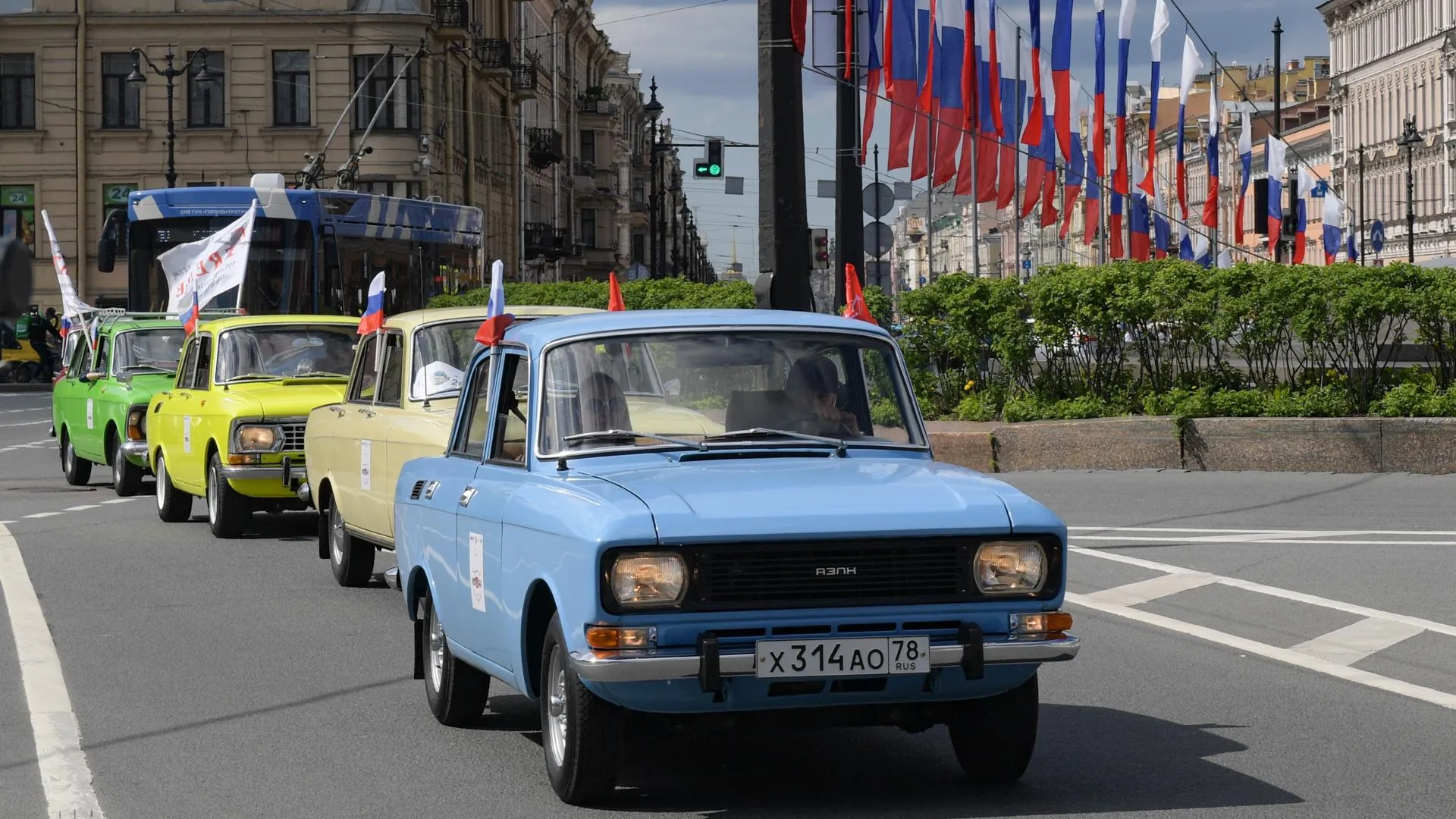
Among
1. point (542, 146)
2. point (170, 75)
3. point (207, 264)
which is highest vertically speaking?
point (542, 146)

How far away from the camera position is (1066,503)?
18.2 meters

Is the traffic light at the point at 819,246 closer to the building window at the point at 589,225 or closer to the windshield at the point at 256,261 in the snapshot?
the windshield at the point at 256,261

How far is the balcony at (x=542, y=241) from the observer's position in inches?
3319

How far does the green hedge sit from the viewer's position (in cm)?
2005

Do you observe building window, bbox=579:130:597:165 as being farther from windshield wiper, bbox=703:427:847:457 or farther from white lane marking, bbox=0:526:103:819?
windshield wiper, bbox=703:427:847:457

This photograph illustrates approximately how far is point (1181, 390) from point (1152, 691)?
12.2 metres

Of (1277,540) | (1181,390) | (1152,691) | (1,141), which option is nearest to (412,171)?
(1,141)

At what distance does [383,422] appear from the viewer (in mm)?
12836

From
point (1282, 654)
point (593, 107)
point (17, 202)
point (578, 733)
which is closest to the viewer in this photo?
point (578, 733)

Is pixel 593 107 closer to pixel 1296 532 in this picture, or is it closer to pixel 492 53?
pixel 492 53

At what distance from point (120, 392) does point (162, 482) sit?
2603 mm

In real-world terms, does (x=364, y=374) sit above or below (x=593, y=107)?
below

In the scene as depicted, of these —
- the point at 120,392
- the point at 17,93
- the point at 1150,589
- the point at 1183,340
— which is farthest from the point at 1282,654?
the point at 17,93

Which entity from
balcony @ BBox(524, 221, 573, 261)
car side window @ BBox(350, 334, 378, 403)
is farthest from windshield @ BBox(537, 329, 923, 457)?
balcony @ BBox(524, 221, 573, 261)
